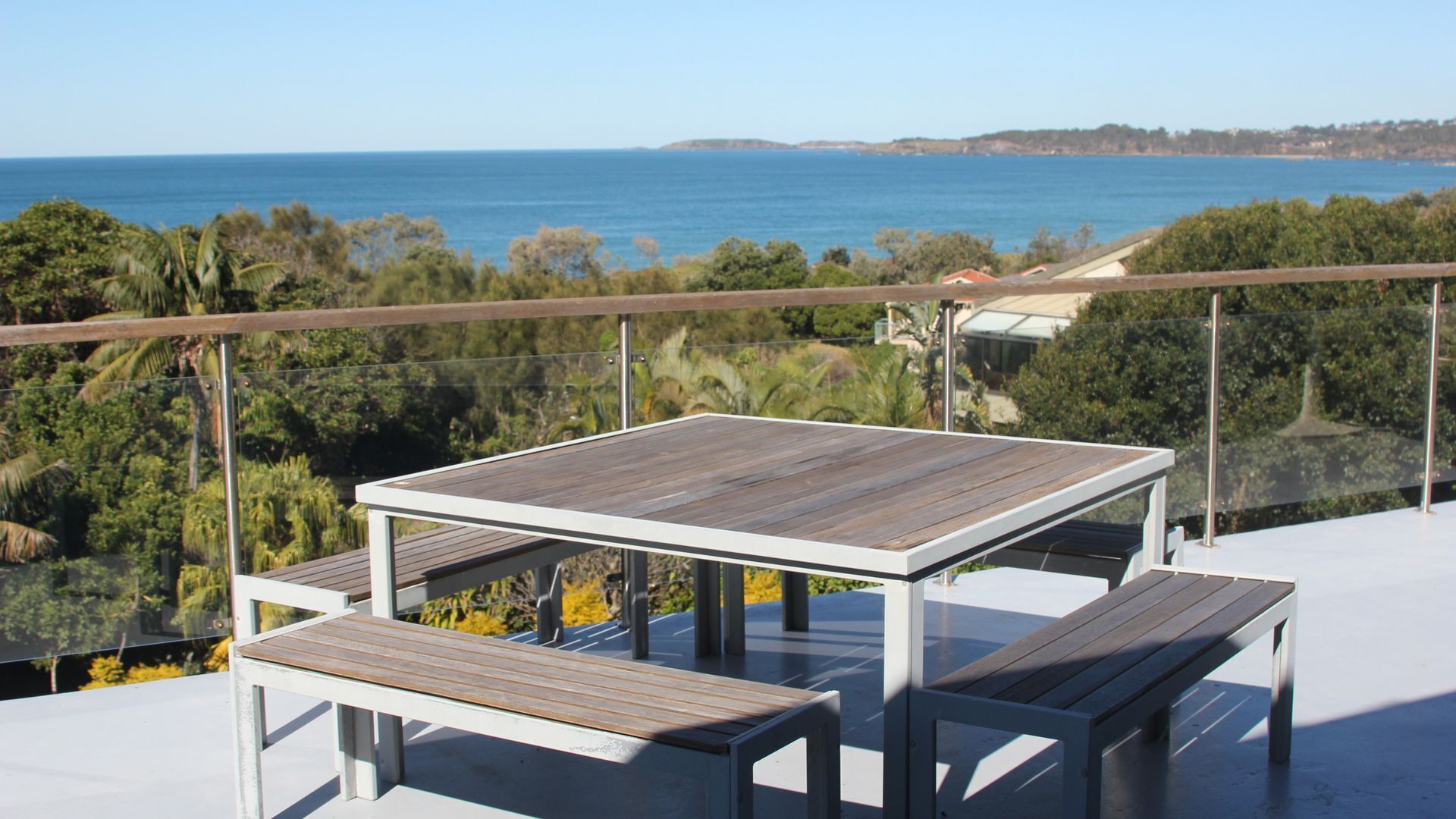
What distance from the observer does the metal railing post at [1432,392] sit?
5234 mm

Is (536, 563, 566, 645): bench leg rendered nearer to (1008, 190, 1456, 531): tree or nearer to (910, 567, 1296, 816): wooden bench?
(910, 567, 1296, 816): wooden bench

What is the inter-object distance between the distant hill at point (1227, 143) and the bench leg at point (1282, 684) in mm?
89595

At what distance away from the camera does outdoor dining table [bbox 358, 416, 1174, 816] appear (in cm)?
207

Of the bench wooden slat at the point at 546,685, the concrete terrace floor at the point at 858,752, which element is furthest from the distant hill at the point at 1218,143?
the bench wooden slat at the point at 546,685

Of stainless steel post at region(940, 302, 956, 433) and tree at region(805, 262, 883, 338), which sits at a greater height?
stainless steel post at region(940, 302, 956, 433)

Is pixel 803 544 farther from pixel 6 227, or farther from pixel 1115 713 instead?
pixel 6 227

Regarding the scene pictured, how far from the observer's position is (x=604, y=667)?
2.19m

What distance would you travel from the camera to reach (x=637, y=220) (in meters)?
88.1

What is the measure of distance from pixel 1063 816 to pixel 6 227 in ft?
112

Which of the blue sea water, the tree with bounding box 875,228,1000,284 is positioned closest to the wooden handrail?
the tree with bounding box 875,228,1000,284

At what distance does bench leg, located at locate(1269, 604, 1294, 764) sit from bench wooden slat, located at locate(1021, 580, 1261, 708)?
0.12 metres

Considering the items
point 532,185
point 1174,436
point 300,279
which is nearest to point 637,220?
point 532,185

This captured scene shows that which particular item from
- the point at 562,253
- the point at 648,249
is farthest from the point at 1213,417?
the point at 648,249

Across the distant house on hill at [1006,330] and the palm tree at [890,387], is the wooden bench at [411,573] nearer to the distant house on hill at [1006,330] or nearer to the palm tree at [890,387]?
the palm tree at [890,387]
